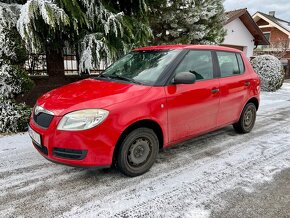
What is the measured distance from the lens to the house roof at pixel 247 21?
16.6 meters

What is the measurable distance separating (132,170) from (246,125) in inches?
113

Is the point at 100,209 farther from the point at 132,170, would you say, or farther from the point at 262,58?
the point at 262,58

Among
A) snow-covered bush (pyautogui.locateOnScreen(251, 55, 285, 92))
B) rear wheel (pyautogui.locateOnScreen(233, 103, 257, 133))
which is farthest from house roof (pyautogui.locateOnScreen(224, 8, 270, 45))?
rear wheel (pyautogui.locateOnScreen(233, 103, 257, 133))

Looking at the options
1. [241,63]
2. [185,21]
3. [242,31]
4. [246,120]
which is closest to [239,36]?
[242,31]

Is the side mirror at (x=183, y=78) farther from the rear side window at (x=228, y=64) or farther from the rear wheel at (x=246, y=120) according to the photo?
A: the rear wheel at (x=246, y=120)

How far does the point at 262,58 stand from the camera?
38.0 feet

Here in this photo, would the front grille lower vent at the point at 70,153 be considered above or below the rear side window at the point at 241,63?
below

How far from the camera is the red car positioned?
2.76 meters

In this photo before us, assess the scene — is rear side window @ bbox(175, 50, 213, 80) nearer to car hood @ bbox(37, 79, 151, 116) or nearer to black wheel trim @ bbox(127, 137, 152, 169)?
car hood @ bbox(37, 79, 151, 116)

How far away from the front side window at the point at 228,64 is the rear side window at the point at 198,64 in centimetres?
30

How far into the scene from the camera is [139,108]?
2984 millimetres

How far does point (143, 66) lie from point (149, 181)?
5.35 ft

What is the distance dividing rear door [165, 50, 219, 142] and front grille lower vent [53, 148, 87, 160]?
1.22 metres

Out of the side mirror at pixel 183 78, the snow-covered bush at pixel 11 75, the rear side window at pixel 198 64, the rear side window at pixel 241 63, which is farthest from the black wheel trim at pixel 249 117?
the snow-covered bush at pixel 11 75
